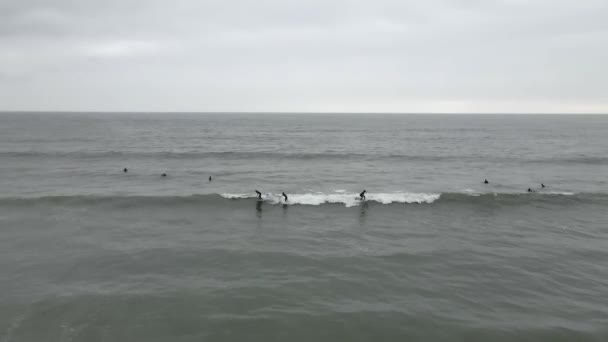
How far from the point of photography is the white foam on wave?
3014cm

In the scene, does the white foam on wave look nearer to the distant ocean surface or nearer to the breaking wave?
the breaking wave

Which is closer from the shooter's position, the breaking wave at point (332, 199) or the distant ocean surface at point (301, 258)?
the distant ocean surface at point (301, 258)

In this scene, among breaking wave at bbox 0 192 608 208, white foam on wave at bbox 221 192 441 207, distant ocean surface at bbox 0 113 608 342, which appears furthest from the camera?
white foam on wave at bbox 221 192 441 207

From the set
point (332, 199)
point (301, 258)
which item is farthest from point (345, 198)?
point (301, 258)

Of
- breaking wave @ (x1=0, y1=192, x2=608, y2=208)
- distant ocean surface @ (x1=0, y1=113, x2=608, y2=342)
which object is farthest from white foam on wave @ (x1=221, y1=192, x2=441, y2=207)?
distant ocean surface @ (x1=0, y1=113, x2=608, y2=342)

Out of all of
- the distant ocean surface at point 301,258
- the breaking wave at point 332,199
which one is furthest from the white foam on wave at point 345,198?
the distant ocean surface at point 301,258

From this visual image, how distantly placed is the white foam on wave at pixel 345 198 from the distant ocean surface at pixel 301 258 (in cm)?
20

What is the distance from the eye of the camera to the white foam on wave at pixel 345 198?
30141mm

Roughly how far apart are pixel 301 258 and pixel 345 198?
1299 centimetres

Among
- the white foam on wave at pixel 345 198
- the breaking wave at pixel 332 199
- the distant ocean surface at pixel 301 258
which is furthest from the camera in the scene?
the white foam on wave at pixel 345 198

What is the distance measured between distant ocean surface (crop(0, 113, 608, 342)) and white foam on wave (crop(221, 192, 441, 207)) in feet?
0.66

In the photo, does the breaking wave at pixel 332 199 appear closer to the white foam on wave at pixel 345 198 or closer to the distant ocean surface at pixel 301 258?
the white foam on wave at pixel 345 198

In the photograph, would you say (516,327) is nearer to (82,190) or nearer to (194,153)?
(82,190)

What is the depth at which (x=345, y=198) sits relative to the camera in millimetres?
31141
